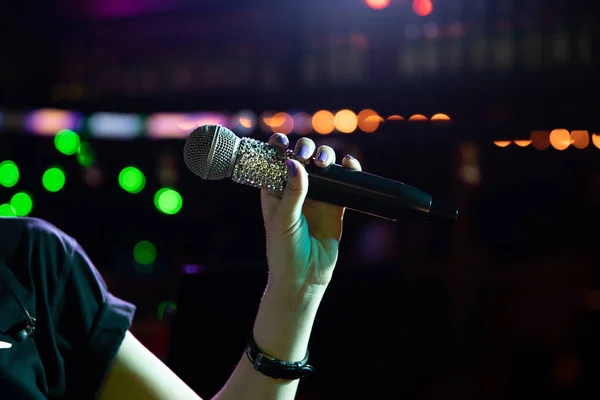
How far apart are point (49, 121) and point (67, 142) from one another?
1.21ft

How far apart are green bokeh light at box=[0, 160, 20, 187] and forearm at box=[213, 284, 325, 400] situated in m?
5.41

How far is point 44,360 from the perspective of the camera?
0.89m

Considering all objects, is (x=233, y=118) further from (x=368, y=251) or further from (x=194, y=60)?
(x=368, y=251)

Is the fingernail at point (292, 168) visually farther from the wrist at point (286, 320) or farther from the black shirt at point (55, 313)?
the black shirt at point (55, 313)

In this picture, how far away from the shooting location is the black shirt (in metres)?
0.88

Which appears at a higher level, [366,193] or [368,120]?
[368,120]

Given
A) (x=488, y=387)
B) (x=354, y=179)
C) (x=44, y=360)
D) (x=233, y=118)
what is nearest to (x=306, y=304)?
(x=354, y=179)

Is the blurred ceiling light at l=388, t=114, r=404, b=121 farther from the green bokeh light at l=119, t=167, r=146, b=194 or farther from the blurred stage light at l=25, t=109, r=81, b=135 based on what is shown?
the green bokeh light at l=119, t=167, r=146, b=194

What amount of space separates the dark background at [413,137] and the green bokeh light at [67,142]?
0.48 meters

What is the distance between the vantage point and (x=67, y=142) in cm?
571

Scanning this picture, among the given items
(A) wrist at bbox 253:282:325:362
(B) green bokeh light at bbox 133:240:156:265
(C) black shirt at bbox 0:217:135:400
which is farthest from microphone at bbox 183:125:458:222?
(B) green bokeh light at bbox 133:240:156:265

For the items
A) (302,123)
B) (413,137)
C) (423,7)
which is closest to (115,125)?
(302,123)

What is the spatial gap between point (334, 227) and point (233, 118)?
3982 mm

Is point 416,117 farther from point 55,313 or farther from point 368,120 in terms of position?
point 55,313
